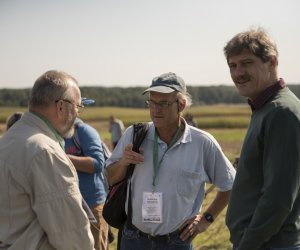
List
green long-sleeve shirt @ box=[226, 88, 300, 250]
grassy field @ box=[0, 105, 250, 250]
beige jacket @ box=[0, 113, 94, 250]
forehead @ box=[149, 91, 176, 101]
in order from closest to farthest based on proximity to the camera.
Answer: green long-sleeve shirt @ box=[226, 88, 300, 250], beige jacket @ box=[0, 113, 94, 250], forehead @ box=[149, 91, 176, 101], grassy field @ box=[0, 105, 250, 250]

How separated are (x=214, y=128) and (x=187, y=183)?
59768mm

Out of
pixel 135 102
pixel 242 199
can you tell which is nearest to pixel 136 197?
pixel 242 199

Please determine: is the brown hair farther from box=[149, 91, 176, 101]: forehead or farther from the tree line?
the tree line

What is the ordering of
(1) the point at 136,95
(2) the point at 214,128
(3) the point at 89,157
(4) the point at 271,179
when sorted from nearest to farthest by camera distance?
(4) the point at 271,179
(3) the point at 89,157
(2) the point at 214,128
(1) the point at 136,95

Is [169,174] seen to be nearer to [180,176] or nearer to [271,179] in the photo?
[180,176]

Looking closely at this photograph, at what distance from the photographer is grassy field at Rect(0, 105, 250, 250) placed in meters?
7.21

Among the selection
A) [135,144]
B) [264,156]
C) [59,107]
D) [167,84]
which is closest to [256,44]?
[264,156]

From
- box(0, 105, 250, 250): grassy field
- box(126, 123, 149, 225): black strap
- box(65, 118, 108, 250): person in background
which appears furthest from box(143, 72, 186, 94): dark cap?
box(0, 105, 250, 250): grassy field

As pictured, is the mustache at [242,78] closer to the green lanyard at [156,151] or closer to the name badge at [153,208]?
the green lanyard at [156,151]

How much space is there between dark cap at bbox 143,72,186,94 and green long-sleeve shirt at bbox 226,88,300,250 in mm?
1041

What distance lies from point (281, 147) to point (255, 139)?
19 centimetres

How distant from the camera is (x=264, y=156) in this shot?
2498mm

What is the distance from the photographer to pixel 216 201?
379 cm

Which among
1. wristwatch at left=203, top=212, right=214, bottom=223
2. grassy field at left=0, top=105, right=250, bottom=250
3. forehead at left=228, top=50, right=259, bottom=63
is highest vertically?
forehead at left=228, top=50, right=259, bottom=63
